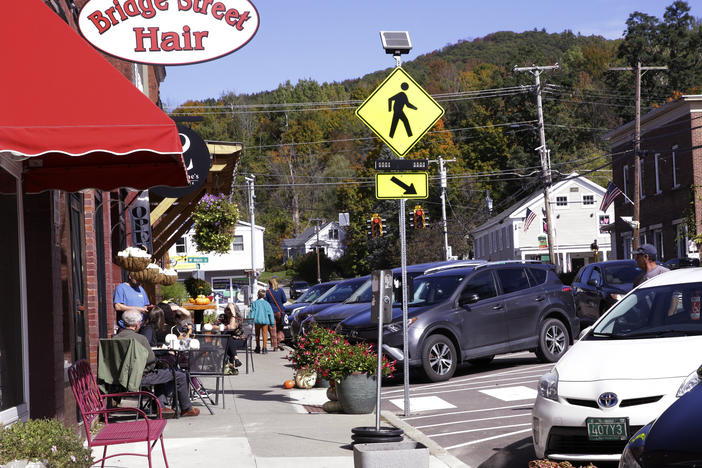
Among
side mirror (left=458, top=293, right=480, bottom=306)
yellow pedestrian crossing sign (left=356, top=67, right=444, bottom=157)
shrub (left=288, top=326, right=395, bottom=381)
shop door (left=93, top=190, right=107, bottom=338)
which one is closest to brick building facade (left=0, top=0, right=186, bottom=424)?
shop door (left=93, top=190, right=107, bottom=338)

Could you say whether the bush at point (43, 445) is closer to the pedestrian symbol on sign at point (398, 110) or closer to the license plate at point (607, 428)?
the license plate at point (607, 428)

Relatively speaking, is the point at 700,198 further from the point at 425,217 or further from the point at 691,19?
the point at 691,19

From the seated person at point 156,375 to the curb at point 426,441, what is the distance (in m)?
Result: 2.53

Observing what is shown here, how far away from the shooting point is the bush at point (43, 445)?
5.88m

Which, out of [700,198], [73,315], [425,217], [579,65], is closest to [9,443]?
[73,315]

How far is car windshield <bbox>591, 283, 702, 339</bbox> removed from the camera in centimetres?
880

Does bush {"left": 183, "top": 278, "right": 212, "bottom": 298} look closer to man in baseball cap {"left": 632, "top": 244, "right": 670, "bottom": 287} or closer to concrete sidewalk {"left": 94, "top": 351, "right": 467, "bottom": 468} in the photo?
concrete sidewalk {"left": 94, "top": 351, "right": 467, "bottom": 468}

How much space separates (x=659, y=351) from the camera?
8.09m

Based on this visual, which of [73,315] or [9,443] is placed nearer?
[9,443]

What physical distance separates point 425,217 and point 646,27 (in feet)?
131

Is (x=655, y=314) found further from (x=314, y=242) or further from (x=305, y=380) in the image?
(x=314, y=242)

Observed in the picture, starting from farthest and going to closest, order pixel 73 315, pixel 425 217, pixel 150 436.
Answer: pixel 425 217 → pixel 73 315 → pixel 150 436

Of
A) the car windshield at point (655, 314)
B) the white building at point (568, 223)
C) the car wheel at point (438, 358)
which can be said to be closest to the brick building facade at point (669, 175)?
the car wheel at point (438, 358)

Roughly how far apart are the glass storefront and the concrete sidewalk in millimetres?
1305
